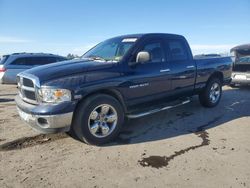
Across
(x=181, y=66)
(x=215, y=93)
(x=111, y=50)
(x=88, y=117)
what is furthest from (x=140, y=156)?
(x=215, y=93)

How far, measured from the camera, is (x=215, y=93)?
7.51 m

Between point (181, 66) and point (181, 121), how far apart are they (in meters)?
1.27

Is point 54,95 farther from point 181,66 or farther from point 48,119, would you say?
point 181,66

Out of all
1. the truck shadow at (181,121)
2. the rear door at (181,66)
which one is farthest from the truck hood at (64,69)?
the rear door at (181,66)

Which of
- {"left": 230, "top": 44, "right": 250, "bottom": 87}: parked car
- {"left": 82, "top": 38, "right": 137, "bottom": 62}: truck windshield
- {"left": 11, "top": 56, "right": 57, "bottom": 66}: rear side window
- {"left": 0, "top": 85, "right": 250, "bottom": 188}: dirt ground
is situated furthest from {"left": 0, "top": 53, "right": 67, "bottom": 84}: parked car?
{"left": 230, "top": 44, "right": 250, "bottom": 87}: parked car

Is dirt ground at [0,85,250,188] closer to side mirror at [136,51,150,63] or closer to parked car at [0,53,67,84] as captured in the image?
side mirror at [136,51,150,63]

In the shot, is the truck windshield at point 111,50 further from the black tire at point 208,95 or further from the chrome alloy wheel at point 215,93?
the chrome alloy wheel at point 215,93

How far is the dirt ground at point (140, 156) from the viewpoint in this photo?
3.52 meters

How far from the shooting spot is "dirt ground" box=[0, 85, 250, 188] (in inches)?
138

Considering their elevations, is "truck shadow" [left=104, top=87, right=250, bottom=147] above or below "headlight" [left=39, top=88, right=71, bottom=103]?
below

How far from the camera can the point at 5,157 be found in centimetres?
424

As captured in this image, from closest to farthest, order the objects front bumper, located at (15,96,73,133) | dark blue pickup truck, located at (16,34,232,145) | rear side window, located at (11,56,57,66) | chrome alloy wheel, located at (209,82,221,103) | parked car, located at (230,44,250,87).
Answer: front bumper, located at (15,96,73,133) < dark blue pickup truck, located at (16,34,232,145) < chrome alloy wheel, located at (209,82,221,103) < parked car, located at (230,44,250,87) < rear side window, located at (11,56,57,66)

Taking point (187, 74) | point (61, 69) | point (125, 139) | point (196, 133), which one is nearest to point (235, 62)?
point (187, 74)

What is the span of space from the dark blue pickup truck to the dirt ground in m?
0.42
